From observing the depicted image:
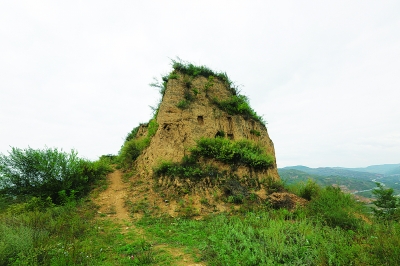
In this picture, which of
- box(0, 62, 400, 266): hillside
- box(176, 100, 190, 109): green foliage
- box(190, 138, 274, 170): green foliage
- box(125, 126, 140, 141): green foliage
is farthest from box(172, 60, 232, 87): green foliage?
box(125, 126, 140, 141): green foliage

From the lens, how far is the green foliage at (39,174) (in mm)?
9500

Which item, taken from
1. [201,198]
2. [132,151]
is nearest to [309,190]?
[201,198]

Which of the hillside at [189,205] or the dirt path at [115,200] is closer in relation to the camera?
the hillside at [189,205]

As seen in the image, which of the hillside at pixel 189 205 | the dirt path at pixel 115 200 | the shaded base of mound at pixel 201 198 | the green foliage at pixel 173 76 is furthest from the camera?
the green foliage at pixel 173 76

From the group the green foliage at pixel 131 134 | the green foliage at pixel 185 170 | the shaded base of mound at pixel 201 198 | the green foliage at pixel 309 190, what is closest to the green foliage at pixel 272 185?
the shaded base of mound at pixel 201 198

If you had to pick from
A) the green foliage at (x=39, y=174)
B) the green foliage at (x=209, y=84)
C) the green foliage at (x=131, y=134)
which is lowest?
the green foliage at (x=39, y=174)

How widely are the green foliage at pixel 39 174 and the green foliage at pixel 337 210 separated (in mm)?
11599

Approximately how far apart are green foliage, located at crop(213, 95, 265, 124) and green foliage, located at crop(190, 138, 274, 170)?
A: 12.5ft

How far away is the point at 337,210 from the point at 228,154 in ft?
18.8

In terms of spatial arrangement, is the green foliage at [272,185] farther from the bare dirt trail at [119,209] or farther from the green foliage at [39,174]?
the green foliage at [39,174]

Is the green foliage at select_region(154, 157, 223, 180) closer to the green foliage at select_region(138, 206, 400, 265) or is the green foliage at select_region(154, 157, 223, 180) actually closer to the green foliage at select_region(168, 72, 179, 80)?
the green foliage at select_region(138, 206, 400, 265)

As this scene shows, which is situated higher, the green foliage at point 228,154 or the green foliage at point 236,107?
the green foliage at point 236,107

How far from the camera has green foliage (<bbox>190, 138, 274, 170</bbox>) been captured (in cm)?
1158

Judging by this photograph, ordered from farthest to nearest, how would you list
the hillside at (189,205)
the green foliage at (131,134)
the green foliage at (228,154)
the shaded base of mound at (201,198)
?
the green foliage at (131,134)
the green foliage at (228,154)
the shaded base of mound at (201,198)
the hillside at (189,205)
